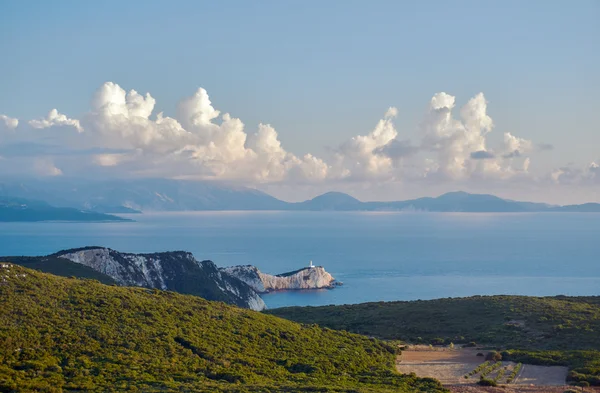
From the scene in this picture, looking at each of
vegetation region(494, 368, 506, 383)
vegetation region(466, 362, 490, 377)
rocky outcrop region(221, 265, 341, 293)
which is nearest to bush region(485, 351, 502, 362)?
vegetation region(466, 362, 490, 377)

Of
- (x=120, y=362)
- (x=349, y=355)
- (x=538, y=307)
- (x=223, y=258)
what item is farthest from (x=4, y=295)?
(x=223, y=258)

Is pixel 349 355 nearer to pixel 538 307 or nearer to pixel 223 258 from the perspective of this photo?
pixel 538 307

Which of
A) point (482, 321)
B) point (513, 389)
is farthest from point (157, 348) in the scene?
point (482, 321)

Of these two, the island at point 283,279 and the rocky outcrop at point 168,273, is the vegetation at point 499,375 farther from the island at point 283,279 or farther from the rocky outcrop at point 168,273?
the island at point 283,279

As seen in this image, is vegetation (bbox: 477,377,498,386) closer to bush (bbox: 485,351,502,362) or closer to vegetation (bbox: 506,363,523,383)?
vegetation (bbox: 506,363,523,383)

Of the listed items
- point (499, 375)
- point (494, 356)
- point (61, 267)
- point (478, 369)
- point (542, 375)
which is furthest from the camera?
point (61, 267)

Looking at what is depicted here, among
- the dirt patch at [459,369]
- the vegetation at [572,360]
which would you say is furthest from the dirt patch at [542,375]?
the vegetation at [572,360]

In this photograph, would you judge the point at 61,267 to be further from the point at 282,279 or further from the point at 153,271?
the point at 282,279
